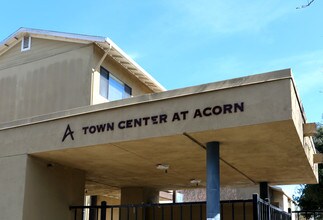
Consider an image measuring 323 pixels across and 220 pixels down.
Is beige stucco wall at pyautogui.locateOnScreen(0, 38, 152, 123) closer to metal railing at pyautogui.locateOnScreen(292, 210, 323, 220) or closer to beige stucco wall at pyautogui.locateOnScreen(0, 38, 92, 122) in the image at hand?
beige stucco wall at pyautogui.locateOnScreen(0, 38, 92, 122)

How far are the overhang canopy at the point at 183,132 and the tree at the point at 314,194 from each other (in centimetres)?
847

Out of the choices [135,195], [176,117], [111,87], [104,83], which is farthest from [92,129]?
[135,195]

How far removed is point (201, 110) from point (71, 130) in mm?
2862

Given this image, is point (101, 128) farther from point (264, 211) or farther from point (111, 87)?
point (111, 87)

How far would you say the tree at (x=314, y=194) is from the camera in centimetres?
Answer: 1936

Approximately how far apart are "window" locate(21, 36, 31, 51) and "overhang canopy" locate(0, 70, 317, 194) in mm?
5953

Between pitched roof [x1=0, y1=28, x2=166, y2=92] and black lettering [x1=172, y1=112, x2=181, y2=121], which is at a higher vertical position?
pitched roof [x1=0, y1=28, x2=166, y2=92]

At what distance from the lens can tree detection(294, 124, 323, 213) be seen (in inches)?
762

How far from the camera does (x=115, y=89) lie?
14.9 meters

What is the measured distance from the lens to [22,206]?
9.29 metres

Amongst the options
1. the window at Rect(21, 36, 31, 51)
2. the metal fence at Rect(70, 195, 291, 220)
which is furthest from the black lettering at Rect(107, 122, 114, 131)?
the window at Rect(21, 36, 31, 51)

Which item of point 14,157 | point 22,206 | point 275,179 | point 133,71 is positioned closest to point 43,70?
point 133,71

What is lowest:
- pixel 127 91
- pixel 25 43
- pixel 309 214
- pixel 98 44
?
pixel 309 214

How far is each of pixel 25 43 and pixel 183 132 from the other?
31.9 feet
